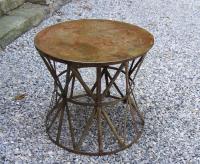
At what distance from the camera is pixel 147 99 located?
11.4ft

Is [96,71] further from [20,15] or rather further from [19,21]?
[20,15]

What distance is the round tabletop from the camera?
7.97 feet

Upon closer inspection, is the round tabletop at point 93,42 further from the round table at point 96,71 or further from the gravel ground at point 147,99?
the gravel ground at point 147,99

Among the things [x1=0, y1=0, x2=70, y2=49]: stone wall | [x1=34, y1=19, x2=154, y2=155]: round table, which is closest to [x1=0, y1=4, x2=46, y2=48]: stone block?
[x1=0, y1=0, x2=70, y2=49]: stone wall

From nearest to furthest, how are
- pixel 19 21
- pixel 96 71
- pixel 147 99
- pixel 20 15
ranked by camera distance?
pixel 96 71 < pixel 147 99 < pixel 19 21 < pixel 20 15

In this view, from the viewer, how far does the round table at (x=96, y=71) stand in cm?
247

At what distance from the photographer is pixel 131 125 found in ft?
10.1

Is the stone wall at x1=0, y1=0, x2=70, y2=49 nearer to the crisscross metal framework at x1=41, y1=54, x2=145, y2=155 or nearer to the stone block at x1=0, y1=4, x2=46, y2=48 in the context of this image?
the stone block at x1=0, y1=4, x2=46, y2=48

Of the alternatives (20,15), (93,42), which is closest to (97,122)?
(93,42)

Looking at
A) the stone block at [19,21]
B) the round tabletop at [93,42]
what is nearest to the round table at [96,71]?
the round tabletop at [93,42]

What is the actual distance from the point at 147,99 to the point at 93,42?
103cm

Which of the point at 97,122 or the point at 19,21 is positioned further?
the point at 19,21

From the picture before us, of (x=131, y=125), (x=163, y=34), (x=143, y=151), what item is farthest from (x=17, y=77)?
(x=163, y=34)

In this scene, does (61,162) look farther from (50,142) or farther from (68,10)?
(68,10)
